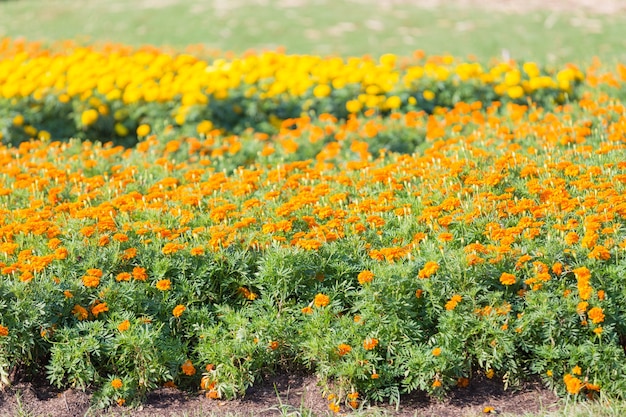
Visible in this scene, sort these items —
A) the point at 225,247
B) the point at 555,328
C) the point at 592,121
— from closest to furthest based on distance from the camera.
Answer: the point at 555,328 → the point at 225,247 → the point at 592,121

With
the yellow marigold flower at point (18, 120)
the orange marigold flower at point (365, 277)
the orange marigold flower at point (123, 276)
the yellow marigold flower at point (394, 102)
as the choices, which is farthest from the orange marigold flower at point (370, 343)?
the yellow marigold flower at point (18, 120)

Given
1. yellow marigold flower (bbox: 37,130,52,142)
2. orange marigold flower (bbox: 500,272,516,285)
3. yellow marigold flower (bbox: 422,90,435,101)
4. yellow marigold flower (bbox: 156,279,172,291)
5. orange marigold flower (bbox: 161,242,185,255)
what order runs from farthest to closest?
yellow marigold flower (bbox: 422,90,435,101) → yellow marigold flower (bbox: 37,130,52,142) → orange marigold flower (bbox: 161,242,185,255) → yellow marigold flower (bbox: 156,279,172,291) → orange marigold flower (bbox: 500,272,516,285)

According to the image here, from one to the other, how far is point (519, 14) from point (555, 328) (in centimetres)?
1224

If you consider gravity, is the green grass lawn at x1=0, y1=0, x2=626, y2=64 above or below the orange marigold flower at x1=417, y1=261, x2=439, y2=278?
below

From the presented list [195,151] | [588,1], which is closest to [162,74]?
[195,151]

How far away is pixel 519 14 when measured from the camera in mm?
15078

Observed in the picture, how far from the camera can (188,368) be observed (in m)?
4.09

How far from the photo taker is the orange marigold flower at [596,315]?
12.5ft

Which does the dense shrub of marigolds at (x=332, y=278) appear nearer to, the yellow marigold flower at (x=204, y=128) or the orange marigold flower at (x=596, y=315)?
the orange marigold flower at (x=596, y=315)

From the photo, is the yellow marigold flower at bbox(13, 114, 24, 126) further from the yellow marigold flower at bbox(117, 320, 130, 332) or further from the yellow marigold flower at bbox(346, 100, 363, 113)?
the yellow marigold flower at bbox(117, 320, 130, 332)

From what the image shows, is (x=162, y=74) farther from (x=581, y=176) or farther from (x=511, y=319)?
(x=511, y=319)

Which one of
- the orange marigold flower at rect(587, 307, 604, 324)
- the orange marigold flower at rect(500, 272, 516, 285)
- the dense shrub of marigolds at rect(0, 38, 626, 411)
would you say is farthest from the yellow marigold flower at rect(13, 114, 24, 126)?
the orange marigold flower at rect(587, 307, 604, 324)

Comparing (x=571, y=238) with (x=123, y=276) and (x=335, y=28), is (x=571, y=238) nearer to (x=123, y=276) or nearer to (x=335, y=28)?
(x=123, y=276)

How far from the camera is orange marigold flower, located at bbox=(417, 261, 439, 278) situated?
405 cm
